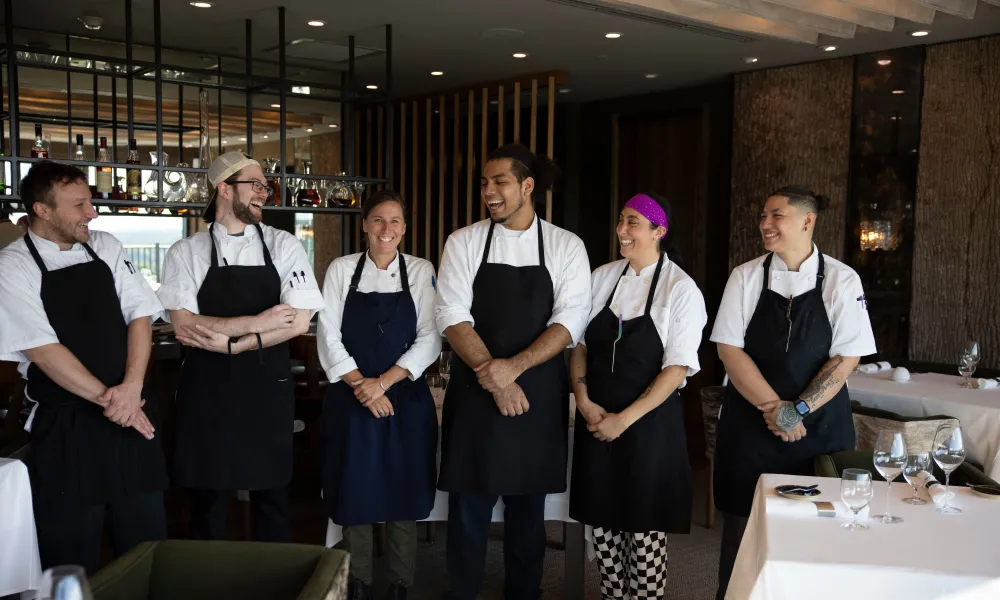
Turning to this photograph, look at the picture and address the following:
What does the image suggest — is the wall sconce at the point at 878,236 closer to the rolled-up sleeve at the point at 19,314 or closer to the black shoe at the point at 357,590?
the black shoe at the point at 357,590

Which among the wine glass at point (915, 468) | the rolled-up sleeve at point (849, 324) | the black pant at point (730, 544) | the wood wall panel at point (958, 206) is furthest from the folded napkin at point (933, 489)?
the wood wall panel at point (958, 206)

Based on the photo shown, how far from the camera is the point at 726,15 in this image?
217 inches

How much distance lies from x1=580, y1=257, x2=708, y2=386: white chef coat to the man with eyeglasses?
44.5 inches

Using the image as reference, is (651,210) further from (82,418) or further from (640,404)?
(82,418)

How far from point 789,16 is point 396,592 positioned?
3.88 metres

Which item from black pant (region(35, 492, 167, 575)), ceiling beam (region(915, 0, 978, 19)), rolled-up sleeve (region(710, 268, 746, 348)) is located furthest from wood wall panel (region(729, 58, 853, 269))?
black pant (region(35, 492, 167, 575))

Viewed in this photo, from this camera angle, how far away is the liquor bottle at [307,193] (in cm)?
606

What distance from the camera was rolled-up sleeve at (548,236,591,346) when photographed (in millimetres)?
3297

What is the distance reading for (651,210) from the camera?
329 centimetres

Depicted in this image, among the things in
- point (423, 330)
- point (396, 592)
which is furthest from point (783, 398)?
point (396, 592)

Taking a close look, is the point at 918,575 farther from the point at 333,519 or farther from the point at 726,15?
the point at 726,15

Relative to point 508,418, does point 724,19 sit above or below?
above

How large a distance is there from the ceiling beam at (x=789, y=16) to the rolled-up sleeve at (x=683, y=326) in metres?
2.25

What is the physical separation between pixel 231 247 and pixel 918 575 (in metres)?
2.44
